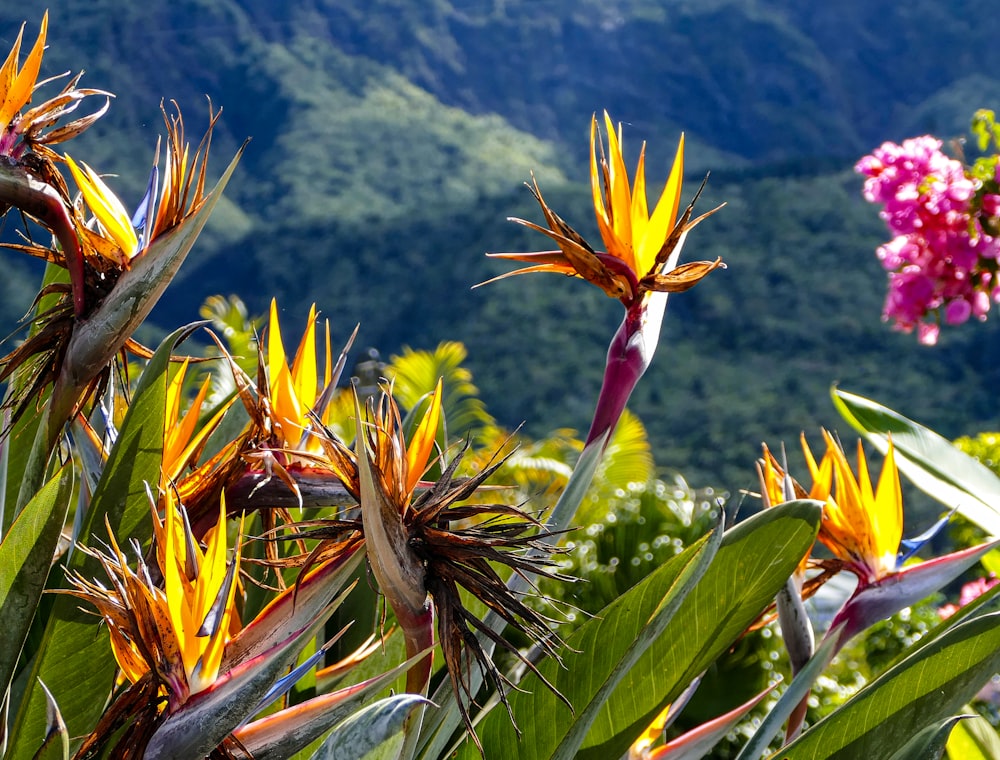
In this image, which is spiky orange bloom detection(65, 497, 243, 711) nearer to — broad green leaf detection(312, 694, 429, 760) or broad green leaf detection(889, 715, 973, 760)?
broad green leaf detection(312, 694, 429, 760)

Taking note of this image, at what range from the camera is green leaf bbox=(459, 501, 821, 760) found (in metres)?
0.60

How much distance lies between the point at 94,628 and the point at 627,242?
41 cm

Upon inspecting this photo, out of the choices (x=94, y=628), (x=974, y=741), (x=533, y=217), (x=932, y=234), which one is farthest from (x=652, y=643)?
(x=533, y=217)

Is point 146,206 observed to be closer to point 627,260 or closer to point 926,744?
point 627,260

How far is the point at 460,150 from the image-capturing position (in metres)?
20.5

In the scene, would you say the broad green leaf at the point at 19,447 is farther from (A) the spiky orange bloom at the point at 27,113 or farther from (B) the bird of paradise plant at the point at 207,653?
(B) the bird of paradise plant at the point at 207,653

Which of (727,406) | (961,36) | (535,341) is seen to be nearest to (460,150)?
(535,341)

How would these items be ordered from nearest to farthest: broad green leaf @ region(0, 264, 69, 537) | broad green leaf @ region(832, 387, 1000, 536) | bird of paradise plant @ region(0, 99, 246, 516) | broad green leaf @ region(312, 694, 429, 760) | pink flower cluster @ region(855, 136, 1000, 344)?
broad green leaf @ region(312, 694, 429, 760), bird of paradise plant @ region(0, 99, 246, 516), broad green leaf @ region(0, 264, 69, 537), broad green leaf @ region(832, 387, 1000, 536), pink flower cluster @ region(855, 136, 1000, 344)

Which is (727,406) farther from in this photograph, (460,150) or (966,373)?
(460,150)

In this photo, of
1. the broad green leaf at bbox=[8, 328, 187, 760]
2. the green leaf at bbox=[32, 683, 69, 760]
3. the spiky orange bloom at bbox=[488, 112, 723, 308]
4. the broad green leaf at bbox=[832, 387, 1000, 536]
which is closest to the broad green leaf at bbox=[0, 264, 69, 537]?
the broad green leaf at bbox=[8, 328, 187, 760]

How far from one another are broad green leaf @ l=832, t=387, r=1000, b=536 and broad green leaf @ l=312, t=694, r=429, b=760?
0.88 meters

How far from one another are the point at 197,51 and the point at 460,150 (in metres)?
8.23

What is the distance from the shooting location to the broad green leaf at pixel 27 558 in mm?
573

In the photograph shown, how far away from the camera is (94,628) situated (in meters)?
0.61
